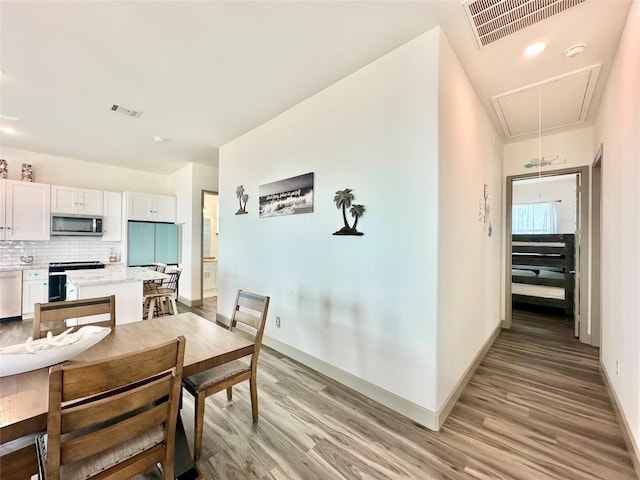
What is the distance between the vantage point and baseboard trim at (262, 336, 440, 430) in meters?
1.97

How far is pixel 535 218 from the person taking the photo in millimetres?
5520

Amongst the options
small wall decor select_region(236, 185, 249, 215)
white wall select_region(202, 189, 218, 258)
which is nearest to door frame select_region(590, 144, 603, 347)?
small wall decor select_region(236, 185, 249, 215)

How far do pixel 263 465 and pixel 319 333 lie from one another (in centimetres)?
124

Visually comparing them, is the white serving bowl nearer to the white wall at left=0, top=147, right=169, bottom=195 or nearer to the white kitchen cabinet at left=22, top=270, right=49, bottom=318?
the white kitchen cabinet at left=22, top=270, right=49, bottom=318

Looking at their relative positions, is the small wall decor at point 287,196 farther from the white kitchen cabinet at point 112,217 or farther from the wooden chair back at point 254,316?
the white kitchen cabinet at point 112,217

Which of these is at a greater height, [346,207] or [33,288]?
[346,207]

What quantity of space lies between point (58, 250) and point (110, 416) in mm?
5810

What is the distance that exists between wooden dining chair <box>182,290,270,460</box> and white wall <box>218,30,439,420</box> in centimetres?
83

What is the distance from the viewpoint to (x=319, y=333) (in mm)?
2764

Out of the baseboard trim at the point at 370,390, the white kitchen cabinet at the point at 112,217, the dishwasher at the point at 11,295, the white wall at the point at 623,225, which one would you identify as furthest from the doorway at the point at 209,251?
the white wall at the point at 623,225

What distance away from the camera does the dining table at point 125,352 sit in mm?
942

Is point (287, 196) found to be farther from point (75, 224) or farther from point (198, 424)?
point (75, 224)

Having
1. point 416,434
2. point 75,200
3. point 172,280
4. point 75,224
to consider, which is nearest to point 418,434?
Result: point 416,434

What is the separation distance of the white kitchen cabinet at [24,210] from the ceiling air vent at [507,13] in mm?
6483
